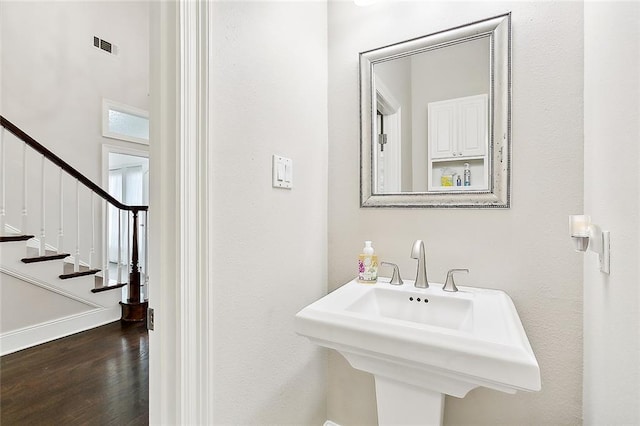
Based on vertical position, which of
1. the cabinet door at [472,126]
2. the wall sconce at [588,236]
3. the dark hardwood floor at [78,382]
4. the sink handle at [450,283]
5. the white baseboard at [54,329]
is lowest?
the dark hardwood floor at [78,382]

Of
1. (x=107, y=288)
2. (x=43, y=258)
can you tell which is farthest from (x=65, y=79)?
(x=107, y=288)

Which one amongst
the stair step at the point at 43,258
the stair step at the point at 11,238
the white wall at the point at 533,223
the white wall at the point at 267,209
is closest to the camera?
the white wall at the point at 267,209

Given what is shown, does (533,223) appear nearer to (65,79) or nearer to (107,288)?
(107,288)

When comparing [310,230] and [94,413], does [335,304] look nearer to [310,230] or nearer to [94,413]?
[310,230]

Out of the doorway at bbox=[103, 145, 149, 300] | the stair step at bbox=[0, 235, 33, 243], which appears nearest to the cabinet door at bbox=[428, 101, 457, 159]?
the stair step at bbox=[0, 235, 33, 243]

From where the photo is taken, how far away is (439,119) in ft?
4.17

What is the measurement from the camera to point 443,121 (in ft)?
4.15

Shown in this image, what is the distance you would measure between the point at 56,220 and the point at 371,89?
3.68 m

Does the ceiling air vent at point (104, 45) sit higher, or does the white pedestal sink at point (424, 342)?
the ceiling air vent at point (104, 45)

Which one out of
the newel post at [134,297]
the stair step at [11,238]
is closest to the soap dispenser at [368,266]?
the newel post at [134,297]

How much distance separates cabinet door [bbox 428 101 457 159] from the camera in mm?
1243

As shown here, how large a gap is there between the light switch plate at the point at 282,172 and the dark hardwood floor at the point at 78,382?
156 cm

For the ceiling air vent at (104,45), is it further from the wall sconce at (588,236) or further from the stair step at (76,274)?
the wall sconce at (588,236)

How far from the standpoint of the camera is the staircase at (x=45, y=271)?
258 cm
